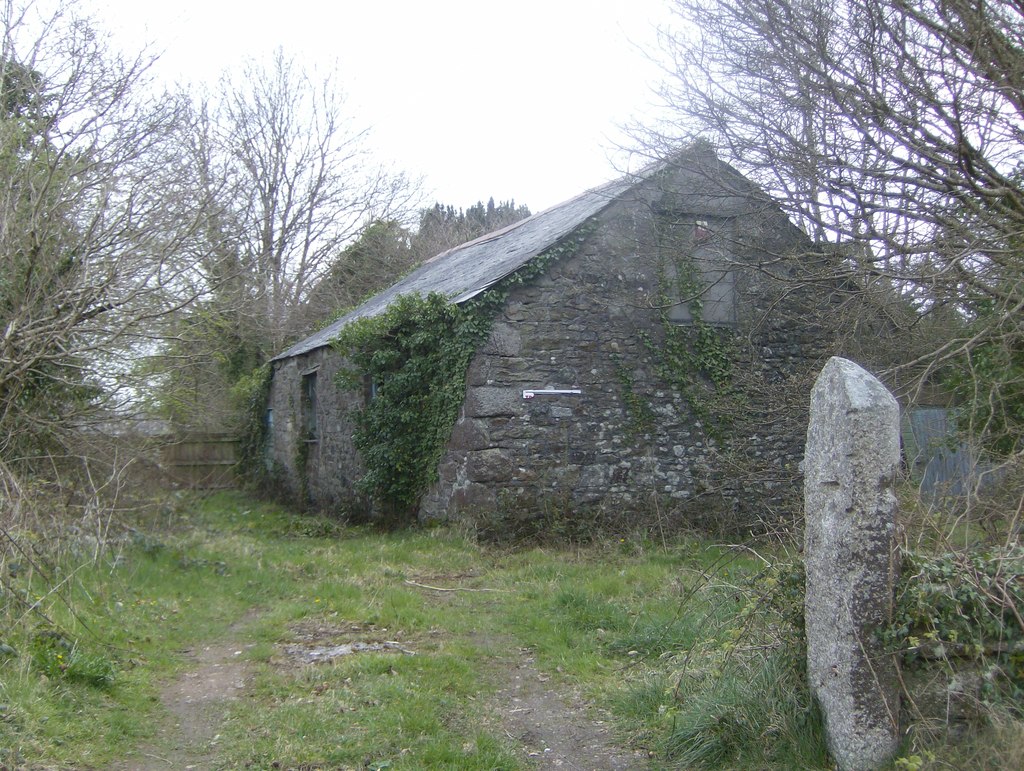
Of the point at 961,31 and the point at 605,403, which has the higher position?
the point at 961,31

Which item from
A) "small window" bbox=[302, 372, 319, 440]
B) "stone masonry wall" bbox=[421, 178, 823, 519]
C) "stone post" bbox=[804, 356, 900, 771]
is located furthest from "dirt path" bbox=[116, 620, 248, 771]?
"small window" bbox=[302, 372, 319, 440]

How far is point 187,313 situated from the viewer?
11.7m

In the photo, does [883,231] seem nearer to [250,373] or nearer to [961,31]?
[961,31]

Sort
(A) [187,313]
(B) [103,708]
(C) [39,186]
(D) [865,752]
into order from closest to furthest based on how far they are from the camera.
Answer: (D) [865,752], (B) [103,708], (C) [39,186], (A) [187,313]

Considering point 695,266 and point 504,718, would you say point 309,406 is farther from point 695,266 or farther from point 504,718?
point 504,718

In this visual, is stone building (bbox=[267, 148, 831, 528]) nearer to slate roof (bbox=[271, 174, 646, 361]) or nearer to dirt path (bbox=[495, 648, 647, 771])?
slate roof (bbox=[271, 174, 646, 361])

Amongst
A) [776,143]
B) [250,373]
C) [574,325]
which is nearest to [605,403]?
[574,325]

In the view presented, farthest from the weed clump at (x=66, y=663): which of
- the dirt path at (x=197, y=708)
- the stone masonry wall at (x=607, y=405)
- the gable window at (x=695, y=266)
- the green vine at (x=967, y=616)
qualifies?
the gable window at (x=695, y=266)

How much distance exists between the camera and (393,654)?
21.7 ft

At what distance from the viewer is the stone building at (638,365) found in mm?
11445

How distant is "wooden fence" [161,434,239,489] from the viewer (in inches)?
838

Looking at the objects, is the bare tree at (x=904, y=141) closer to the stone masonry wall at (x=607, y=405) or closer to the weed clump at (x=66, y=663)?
the stone masonry wall at (x=607, y=405)

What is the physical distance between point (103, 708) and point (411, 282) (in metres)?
14.9

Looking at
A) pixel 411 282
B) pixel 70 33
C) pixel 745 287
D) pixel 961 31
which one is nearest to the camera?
pixel 961 31
